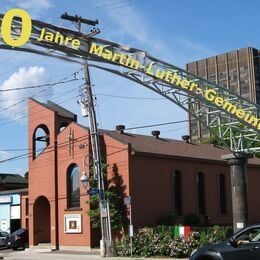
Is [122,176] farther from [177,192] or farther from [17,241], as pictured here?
[17,241]

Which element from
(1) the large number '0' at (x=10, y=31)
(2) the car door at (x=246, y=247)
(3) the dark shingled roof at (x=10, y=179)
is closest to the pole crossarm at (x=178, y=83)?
(1) the large number '0' at (x=10, y=31)

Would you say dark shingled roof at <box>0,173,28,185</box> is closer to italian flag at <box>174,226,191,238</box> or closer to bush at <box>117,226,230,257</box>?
bush at <box>117,226,230,257</box>

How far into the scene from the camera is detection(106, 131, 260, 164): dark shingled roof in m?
37.7

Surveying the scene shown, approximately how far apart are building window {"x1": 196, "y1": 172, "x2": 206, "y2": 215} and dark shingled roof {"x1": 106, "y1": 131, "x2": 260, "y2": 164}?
1.38 m

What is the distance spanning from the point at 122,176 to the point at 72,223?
16.7 feet

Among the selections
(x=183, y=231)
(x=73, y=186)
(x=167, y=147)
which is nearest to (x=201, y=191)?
(x=167, y=147)

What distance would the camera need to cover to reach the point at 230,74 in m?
35.6

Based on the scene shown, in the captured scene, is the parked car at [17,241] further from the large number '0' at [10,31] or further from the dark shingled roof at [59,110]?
the large number '0' at [10,31]

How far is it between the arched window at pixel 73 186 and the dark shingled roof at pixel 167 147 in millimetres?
3575

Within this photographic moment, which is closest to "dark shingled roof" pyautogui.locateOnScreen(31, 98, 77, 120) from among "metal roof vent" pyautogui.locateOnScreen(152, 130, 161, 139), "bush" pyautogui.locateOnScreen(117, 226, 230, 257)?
"metal roof vent" pyautogui.locateOnScreen(152, 130, 161, 139)

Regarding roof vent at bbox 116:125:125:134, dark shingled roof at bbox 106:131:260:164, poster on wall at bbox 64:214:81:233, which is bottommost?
poster on wall at bbox 64:214:81:233

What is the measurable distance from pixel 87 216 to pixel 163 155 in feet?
20.7

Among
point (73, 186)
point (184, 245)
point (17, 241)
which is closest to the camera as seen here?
point (184, 245)

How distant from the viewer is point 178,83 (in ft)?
95.3
